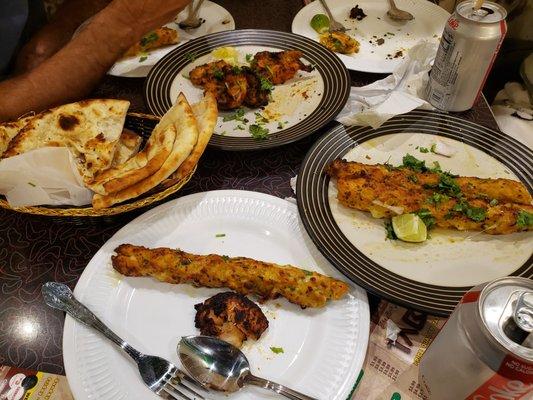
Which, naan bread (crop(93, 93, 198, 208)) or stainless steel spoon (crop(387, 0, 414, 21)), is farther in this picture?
stainless steel spoon (crop(387, 0, 414, 21))

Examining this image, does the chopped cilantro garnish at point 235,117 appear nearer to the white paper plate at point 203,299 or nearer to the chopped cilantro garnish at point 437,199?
the white paper plate at point 203,299

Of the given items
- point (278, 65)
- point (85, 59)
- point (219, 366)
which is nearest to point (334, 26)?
point (278, 65)

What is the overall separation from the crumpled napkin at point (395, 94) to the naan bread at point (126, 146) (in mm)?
926

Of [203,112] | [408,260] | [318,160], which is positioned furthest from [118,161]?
[408,260]

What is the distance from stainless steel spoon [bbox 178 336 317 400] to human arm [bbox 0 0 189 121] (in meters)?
1.35

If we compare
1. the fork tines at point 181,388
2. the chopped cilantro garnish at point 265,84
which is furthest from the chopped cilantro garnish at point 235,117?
the fork tines at point 181,388

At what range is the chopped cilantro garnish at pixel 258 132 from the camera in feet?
6.48

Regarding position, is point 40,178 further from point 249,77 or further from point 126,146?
point 249,77

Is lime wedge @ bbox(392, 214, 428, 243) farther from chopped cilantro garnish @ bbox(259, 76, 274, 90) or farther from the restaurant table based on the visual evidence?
chopped cilantro garnish @ bbox(259, 76, 274, 90)

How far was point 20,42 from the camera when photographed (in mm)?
2695

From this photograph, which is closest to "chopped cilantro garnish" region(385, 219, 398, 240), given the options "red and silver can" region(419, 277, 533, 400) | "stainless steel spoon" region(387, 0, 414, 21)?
"red and silver can" region(419, 277, 533, 400)

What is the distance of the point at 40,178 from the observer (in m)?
1.56

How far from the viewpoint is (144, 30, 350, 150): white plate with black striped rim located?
2006 millimetres

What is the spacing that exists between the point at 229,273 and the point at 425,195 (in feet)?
2.72
